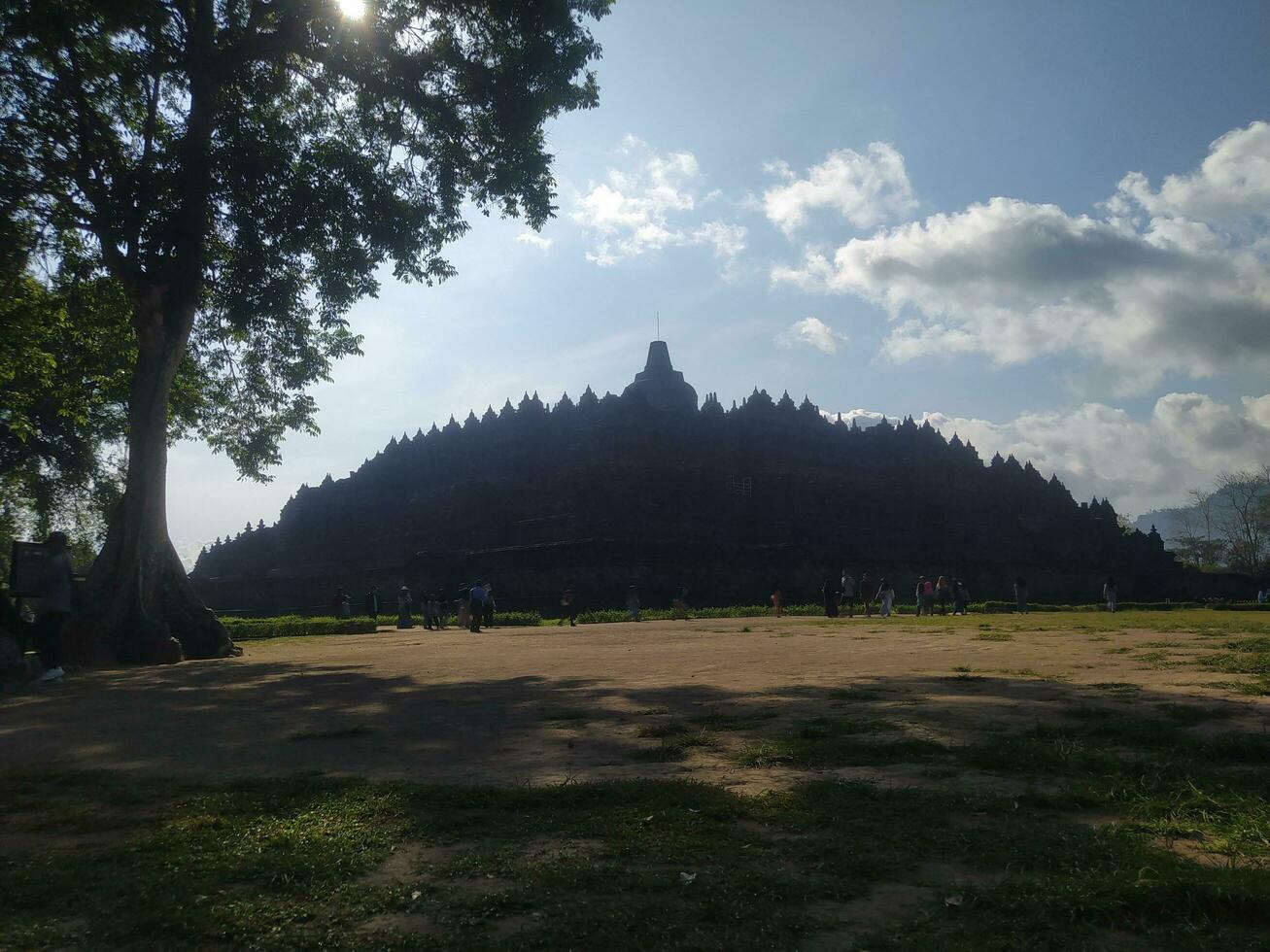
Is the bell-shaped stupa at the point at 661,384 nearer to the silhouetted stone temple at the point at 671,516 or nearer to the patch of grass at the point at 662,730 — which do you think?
the silhouetted stone temple at the point at 671,516

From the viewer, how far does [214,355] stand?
16.5m

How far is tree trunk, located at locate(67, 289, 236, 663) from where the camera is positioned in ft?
36.1

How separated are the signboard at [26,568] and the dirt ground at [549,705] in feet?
3.59

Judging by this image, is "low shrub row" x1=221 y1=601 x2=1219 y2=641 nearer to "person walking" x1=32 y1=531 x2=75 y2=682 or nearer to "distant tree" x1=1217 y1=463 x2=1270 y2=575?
"person walking" x1=32 y1=531 x2=75 y2=682

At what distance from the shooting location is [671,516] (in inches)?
1406

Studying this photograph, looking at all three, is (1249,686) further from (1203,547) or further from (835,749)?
(1203,547)

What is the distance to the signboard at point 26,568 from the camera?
9.26m

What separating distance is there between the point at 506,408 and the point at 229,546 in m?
22.6

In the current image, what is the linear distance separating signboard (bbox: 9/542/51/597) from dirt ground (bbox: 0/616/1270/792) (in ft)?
3.59

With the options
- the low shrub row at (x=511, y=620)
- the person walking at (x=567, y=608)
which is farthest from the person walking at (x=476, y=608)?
the person walking at (x=567, y=608)

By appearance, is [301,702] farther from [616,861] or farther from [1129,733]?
[1129,733]

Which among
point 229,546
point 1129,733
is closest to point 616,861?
point 1129,733

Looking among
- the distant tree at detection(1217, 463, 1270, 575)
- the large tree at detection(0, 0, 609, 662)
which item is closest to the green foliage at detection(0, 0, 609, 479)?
the large tree at detection(0, 0, 609, 662)

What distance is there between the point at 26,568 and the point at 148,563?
87.1 inches
